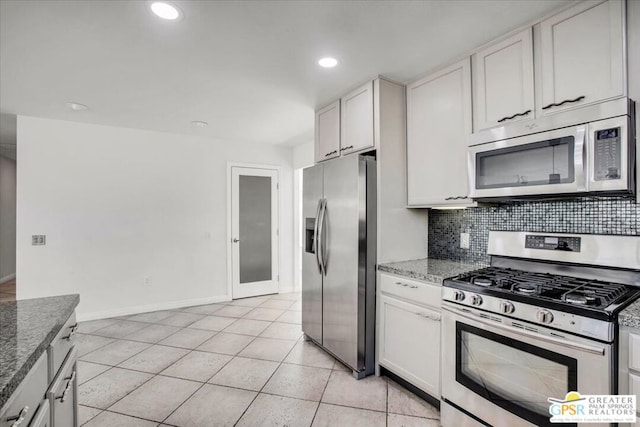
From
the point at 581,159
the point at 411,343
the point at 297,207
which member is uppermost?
the point at 581,159

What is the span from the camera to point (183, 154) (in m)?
4.43

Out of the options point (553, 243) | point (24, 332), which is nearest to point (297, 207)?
point (553, 243)

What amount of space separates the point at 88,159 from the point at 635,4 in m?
5.01

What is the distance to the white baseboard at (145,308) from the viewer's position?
3849mm

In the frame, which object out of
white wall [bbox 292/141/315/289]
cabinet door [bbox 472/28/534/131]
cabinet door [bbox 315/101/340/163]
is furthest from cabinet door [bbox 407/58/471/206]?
white wall [bbox 292/141/315/289]

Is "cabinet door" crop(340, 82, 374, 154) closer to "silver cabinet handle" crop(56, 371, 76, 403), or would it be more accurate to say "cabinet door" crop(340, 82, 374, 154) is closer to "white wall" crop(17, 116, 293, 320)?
"silver cabinet handle" crop(56, 371, 76, 403)

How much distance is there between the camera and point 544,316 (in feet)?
4.69

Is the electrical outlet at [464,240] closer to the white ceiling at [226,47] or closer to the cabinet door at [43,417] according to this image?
the white ceiling at [226,47]

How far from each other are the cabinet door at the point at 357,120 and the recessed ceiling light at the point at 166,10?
148cm

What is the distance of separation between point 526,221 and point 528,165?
1.72ft

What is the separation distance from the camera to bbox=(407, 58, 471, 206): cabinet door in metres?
2.21

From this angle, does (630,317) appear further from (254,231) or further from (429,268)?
(254,231)

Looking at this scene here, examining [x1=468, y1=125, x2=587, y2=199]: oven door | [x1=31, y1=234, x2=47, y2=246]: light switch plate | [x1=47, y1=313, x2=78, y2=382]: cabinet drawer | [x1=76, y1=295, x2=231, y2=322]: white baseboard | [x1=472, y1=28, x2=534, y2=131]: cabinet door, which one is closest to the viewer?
[x1=47, y1=313, x2=78, y2=382]: cabinet drawer

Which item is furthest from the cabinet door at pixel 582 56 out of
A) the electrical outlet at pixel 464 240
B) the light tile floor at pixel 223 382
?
the light tile floor at pixel 223 382
